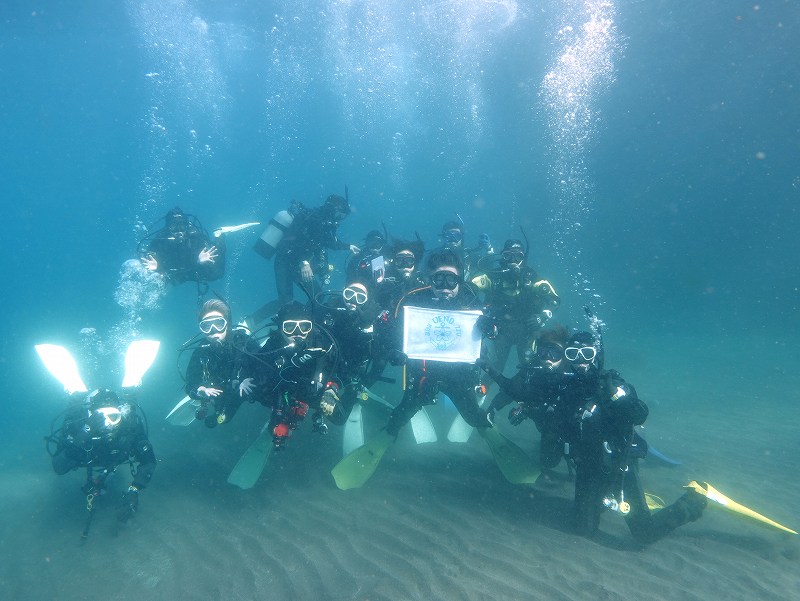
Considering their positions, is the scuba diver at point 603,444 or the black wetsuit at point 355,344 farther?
the black wetsuit at point 355,344

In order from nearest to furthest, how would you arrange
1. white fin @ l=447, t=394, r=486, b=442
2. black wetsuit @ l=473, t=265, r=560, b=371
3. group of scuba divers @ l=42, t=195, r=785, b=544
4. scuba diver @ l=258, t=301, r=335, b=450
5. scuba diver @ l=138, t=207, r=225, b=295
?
group of scuba divers @ l=42, t=195, r=785, b=544
scuba diver @ l=258, t=301, r=335, b=450
black wetsuit @ l=473, t=265, r=560, b=371
white fin @ l=447, t=394, r=486, b=442
scuba diver @ l=138, t=207, r=225, b=295

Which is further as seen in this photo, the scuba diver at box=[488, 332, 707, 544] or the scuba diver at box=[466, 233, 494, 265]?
the scuba diver at box=[466, 233, 494, 265]

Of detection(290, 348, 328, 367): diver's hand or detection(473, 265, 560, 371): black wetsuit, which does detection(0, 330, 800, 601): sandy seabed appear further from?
detection(473, 265, 560, 371): black wetsuit

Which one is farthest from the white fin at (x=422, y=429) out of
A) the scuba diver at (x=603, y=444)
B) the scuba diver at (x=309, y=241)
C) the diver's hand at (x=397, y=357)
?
the scuba diver at (x=309, y=241)

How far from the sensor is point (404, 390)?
22.4ft

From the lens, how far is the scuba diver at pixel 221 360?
6.29 m

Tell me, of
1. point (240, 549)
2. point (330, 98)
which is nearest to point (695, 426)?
point (240, 549)

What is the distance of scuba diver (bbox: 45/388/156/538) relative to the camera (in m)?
6.21

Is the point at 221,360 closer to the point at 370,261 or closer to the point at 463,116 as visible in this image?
the point at 370,261

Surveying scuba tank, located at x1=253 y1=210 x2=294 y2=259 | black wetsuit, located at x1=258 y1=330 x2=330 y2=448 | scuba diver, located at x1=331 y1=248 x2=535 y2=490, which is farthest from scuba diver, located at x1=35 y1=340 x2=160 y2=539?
scuba tank, located at x1=253 y1=210 x2=294 y2=259

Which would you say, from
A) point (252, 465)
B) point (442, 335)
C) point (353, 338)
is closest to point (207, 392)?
point (252, 465)

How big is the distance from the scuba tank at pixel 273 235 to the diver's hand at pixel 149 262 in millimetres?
2619

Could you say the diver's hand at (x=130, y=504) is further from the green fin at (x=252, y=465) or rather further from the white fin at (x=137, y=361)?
the white fin at (x=137, y=361)

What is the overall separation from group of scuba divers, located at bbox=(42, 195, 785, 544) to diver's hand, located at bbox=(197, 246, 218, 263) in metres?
3.85
